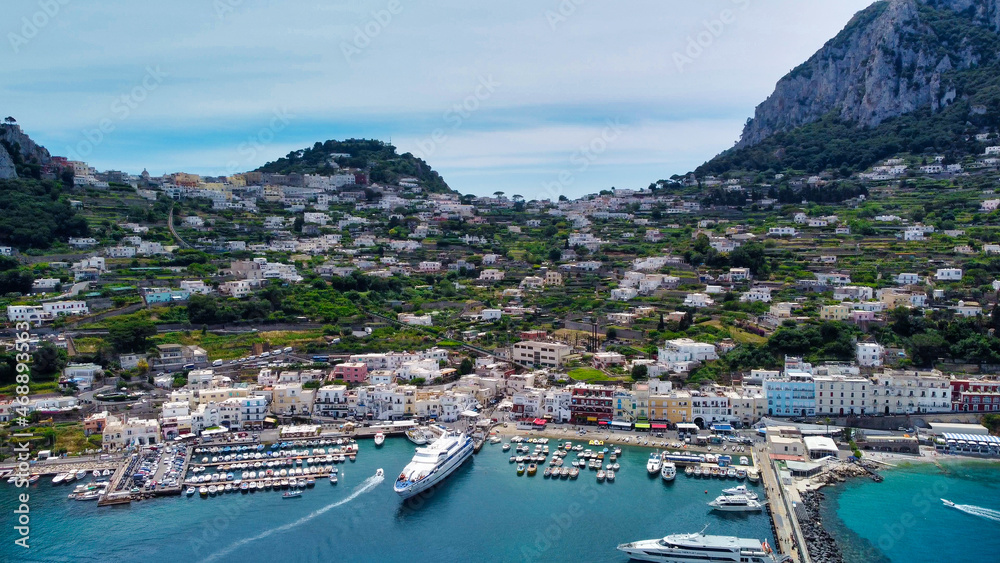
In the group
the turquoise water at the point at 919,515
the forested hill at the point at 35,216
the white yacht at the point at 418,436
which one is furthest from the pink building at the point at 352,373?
the forested hill at the point at 35,216

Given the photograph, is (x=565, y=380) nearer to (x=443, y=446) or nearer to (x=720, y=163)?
(x=443, y=446)

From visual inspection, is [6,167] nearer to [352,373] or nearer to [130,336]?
[130,336]

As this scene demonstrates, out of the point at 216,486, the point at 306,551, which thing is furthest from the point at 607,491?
the point at 216,486

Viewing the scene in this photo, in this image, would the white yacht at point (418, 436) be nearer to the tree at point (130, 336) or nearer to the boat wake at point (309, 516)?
the boat wake at point (309, 516)

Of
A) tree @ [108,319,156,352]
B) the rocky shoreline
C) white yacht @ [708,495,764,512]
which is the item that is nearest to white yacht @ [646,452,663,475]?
white yacht @ [708,495,764,512]

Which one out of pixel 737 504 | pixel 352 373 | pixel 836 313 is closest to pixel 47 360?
pixel 352 373

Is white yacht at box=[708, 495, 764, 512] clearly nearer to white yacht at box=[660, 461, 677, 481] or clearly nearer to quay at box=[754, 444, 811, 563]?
quay at box=[754, 444, 811, 563]

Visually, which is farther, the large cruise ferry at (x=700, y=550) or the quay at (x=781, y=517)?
the quay at (x=781, y=517)
